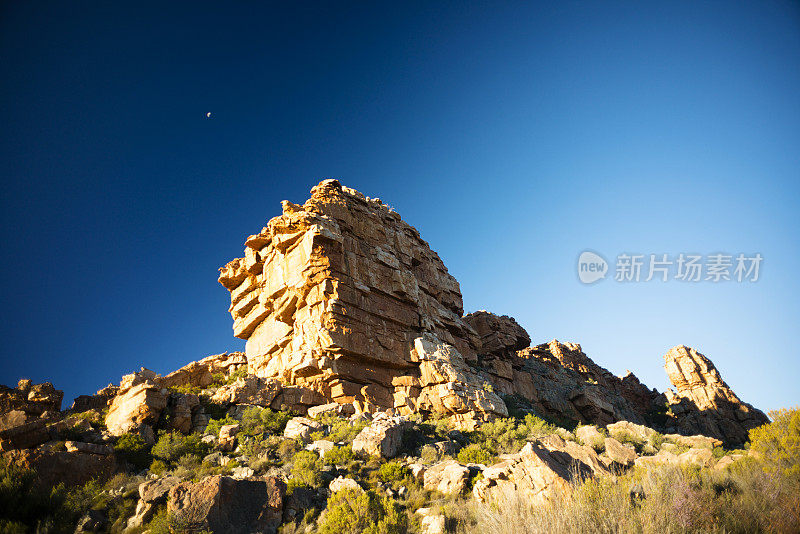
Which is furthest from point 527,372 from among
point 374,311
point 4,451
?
point 4,451

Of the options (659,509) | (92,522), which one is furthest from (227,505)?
(659,509)

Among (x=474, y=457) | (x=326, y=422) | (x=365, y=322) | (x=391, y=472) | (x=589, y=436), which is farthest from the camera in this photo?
(x=365, y=322)

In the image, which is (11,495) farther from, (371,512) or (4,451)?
(371,512)

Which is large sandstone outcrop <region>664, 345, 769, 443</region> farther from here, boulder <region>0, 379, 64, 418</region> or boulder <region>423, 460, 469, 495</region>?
boulder <region>0, 379, 64, 418</region>

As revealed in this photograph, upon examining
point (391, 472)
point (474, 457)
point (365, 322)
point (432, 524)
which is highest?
point (365, 322)

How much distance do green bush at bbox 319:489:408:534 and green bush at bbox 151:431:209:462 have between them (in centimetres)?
616

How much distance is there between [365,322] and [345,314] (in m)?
1.51

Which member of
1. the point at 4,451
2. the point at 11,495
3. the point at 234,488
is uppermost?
the point at 4,451

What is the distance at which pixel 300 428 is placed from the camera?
14.7m

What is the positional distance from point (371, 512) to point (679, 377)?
5332 centimetres

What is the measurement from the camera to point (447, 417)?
796 inches

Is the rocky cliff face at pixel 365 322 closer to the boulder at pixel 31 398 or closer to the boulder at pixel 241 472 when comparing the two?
the boulder at pixel 241 472

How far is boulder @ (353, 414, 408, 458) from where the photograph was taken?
41.8 ft

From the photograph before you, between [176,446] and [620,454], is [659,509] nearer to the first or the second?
[620,454]
